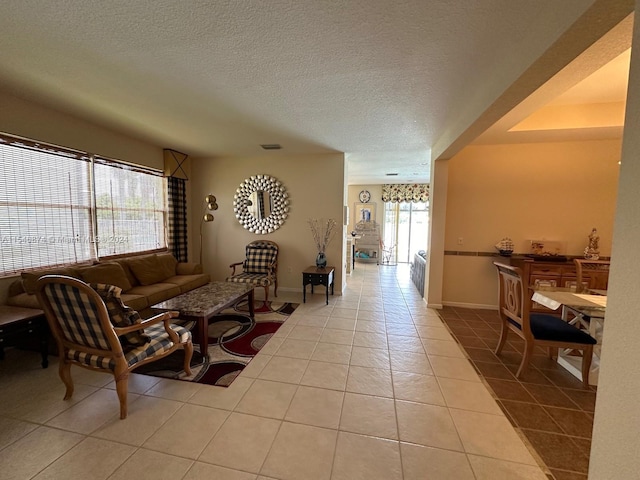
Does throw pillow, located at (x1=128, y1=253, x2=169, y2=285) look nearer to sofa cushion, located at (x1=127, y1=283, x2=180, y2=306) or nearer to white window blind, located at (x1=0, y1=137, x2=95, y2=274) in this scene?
sofa cushion, located at (x1=127, y1=283, x2=180, y2=306)

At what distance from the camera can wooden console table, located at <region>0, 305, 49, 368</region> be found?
2.11 metres

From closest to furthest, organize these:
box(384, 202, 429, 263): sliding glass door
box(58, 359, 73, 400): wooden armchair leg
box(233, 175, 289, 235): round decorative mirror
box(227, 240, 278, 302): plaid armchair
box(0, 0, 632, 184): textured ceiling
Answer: box(0, 0, 632, 184): textured ceiling → box(58, 359, 73, 400): wooden armchair leg → box(227, 240, 278, 302): plaid armchair → box(233, 175, 289, 235): round decorative mirror → box(384, 202, 429, 263): sliding glass door

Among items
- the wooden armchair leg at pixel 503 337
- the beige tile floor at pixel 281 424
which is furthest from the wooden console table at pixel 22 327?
the wooden armchair leg at pixel 503 337

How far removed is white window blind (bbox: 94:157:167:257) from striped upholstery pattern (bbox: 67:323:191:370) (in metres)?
2.20

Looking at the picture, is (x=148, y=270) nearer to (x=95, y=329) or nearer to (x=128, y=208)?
(x=128, y=208)

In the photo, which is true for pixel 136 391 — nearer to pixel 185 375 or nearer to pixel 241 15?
pixel 185 375

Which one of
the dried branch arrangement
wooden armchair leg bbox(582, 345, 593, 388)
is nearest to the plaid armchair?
the dried branch arrangement

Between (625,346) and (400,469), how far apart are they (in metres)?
1.24

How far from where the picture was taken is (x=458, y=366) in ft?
7.93

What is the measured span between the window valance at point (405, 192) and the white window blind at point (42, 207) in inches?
276

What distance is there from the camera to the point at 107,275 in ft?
10.2

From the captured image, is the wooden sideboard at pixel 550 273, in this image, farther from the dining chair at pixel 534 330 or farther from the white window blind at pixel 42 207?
the white window blind at pixel 42 207

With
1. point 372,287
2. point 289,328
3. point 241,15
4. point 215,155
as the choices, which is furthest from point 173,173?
point 372,287

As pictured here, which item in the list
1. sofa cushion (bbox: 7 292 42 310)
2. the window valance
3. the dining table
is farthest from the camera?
the window valance
